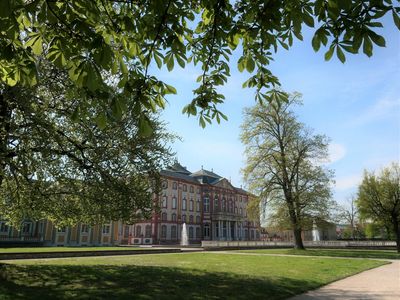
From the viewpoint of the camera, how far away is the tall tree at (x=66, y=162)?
444 inches

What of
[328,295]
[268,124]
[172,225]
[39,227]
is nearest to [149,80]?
[328,295]

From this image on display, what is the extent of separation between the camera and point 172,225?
2689 inches

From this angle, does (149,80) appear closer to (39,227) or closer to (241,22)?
(241,22)

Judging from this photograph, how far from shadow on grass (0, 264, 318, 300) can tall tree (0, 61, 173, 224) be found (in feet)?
8.59

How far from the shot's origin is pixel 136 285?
10.9 m

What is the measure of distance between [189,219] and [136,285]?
62.6 m

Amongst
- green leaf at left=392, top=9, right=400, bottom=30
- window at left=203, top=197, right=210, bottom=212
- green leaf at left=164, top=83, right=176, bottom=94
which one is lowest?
green leaf at left=164, top=83, right=176, bottom=94

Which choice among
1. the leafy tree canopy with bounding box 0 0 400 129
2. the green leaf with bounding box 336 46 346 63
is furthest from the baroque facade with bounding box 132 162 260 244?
the green leaf with bounding box 336 46 346 63

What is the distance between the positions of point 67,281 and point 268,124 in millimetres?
29836

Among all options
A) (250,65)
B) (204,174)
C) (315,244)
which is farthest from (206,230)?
(250,65)

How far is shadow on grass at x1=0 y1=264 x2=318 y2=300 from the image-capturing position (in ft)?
30.3

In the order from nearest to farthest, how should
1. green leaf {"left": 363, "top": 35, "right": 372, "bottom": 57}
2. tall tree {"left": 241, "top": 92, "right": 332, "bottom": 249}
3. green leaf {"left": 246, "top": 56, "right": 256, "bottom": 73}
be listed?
green leaf {"left": 363, "top": 35, "right": 372, "bottom": 57} → green leaf {"left": 246, "top": 56, "right": 256, "bottom": 73} → tall tree {"left": 241, "top": 92, "right": 332, "bottom": 249}

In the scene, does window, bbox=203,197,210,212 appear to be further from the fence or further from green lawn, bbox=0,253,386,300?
green lawn, bbox=0,253,386,300

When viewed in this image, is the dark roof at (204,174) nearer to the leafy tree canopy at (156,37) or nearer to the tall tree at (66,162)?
the tall tree at (66,162)
